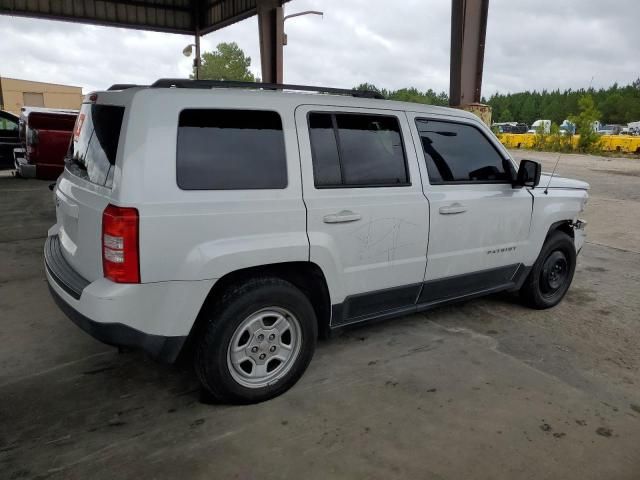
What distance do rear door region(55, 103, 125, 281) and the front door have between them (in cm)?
198

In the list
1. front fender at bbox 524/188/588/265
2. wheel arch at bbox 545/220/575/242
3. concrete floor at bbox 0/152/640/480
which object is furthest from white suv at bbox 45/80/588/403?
wheel arch at bbox 545/220/575/242

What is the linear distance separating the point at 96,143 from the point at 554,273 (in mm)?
4036

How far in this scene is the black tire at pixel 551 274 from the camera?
175 inches

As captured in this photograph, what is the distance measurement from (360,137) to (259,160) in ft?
2.58

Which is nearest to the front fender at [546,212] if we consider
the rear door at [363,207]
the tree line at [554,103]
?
the rear door at [363,207]

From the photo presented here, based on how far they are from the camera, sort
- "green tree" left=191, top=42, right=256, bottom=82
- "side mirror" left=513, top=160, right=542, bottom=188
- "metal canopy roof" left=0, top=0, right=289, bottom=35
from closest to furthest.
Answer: "side mirror" left=513, top=160, right=542, bottom=188 < "metal canopy roof" left=0, top=0, right=289, bottom=35 < "green tree" left=191, top=42, right=256, bottom=82

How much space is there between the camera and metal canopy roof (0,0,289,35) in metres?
15.0

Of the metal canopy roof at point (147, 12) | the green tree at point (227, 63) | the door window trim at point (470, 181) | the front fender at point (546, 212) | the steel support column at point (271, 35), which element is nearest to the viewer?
the door window trim at point (470, 181)

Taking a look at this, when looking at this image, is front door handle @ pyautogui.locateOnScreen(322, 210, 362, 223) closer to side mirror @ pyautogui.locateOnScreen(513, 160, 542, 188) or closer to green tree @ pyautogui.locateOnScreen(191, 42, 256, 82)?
side mirror @ pyautogui.locateOnScreen(513, 160, 542, 188)

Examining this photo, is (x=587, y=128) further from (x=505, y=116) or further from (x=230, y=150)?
(x=505, y=116)

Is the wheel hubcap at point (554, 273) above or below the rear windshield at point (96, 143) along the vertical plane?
below

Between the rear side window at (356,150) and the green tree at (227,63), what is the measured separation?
53.9m

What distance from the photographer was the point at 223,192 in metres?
2.63

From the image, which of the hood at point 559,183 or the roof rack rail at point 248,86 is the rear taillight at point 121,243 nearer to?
the roof rack rail at point 248,86
